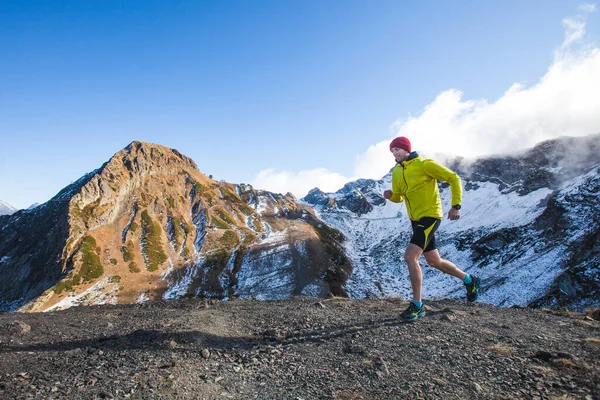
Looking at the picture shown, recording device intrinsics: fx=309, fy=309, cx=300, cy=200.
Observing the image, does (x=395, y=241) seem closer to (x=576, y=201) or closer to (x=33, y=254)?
(x=576, y=201)

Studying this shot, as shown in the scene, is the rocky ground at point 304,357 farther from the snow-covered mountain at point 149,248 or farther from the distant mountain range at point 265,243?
the snow-covered mountain at point 149,248

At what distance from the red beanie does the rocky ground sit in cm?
440

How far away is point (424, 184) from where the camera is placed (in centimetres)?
771

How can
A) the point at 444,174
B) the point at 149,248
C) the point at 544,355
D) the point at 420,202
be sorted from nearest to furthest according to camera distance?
the point at 544,355 < the point at 444,174 < the point at 420,202 < the point at 149,248

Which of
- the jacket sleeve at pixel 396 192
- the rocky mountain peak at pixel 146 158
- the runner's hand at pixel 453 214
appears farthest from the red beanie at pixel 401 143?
the rocky mountain peak at pixel 146 158

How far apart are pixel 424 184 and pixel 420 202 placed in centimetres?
46

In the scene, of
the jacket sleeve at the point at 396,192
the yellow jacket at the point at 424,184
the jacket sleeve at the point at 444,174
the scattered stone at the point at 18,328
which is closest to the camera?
the scattered stone at the point at 18,328

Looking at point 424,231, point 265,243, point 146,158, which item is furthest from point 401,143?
point 146,158

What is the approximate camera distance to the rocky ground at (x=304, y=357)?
435cm

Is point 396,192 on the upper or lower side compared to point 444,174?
lower

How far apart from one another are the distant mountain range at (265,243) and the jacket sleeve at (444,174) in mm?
47294

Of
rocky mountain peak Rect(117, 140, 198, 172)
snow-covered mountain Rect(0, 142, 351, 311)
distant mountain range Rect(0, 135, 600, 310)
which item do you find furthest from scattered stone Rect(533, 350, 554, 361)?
rocky mountain peak Rect(117, 140, 198, 172)

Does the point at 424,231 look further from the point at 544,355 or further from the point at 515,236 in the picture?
the point at 515,236

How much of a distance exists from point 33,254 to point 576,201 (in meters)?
151
